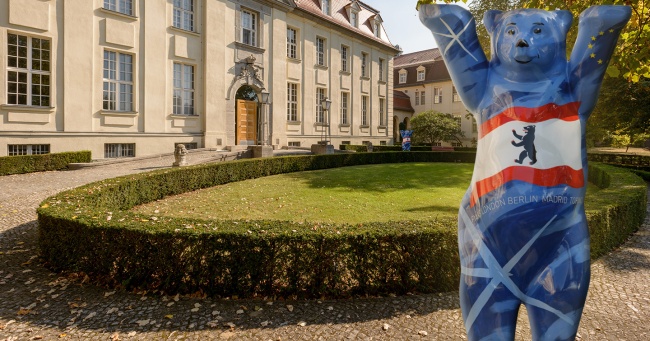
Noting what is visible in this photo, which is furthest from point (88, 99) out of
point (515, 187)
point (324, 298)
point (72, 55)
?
point (515, 187)

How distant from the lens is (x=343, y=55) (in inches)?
1183

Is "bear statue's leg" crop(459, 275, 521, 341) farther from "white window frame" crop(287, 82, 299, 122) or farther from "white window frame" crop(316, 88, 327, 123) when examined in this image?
"white window frame" crop(316, 88, 327, 123)

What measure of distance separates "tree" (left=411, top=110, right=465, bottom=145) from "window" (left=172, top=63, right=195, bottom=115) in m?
22.7

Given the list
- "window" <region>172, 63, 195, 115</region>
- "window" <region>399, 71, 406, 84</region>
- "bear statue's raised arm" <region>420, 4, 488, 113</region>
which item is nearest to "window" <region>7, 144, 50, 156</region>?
"window" <region>172, 63, 195, 115</region>

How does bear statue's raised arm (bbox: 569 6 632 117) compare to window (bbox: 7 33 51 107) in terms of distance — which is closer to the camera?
bear statue's raised arm (bbox: 569 6 632 117)

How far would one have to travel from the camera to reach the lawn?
882 cm

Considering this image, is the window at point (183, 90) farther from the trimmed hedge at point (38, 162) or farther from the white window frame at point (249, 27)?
the trimmed hedge at point (38, 162)

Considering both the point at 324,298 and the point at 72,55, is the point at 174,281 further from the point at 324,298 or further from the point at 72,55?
the point at 72,55

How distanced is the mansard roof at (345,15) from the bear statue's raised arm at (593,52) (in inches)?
974

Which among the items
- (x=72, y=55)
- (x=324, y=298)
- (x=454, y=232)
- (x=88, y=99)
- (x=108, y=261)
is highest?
(x=72, y=55)

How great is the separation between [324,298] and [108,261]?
106 inches

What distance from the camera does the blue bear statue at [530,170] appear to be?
1938mm

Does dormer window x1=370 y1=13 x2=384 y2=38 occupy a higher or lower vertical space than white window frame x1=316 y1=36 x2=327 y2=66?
higher

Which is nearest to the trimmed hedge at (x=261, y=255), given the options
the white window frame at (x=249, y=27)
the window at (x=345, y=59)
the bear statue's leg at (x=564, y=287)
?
the bear statue's leg at (x=564, y=287)
